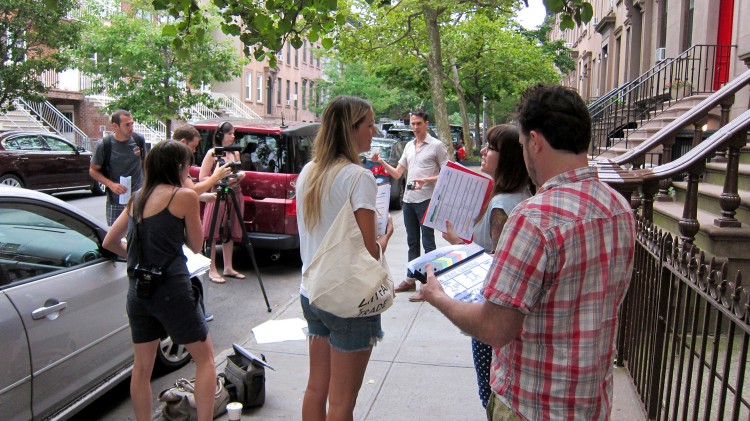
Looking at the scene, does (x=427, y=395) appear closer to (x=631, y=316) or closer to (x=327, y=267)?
(x=631, y=316)

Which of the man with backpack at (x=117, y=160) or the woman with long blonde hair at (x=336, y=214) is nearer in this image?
the woman with long blonde hair at (x=336, y=214)

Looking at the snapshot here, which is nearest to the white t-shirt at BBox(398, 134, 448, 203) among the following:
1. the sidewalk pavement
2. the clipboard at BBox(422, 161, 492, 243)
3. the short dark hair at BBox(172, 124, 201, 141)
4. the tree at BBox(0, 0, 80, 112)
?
the sidewalk pavement

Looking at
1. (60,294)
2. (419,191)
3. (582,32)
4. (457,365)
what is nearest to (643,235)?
(457,365)

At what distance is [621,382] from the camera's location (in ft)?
14.0

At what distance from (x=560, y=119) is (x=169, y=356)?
158 inches

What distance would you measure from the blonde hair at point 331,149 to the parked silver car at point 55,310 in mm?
1635

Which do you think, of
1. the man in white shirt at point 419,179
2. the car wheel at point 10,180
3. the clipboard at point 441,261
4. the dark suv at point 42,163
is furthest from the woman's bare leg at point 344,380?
the car wheel at point 10,180

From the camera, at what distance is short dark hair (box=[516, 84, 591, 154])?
1.84 metres

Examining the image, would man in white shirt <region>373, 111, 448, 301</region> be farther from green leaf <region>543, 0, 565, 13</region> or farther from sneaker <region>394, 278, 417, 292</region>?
green leaf <region>543, 0, 565, 13</region>

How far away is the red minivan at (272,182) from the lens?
7.91 m

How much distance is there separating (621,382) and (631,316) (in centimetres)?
44

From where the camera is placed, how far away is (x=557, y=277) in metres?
1.80

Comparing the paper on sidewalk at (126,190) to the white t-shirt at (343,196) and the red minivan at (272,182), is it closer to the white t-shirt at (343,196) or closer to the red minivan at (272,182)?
the red minivan at (272,182)

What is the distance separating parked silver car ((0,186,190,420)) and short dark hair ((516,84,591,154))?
278cm
